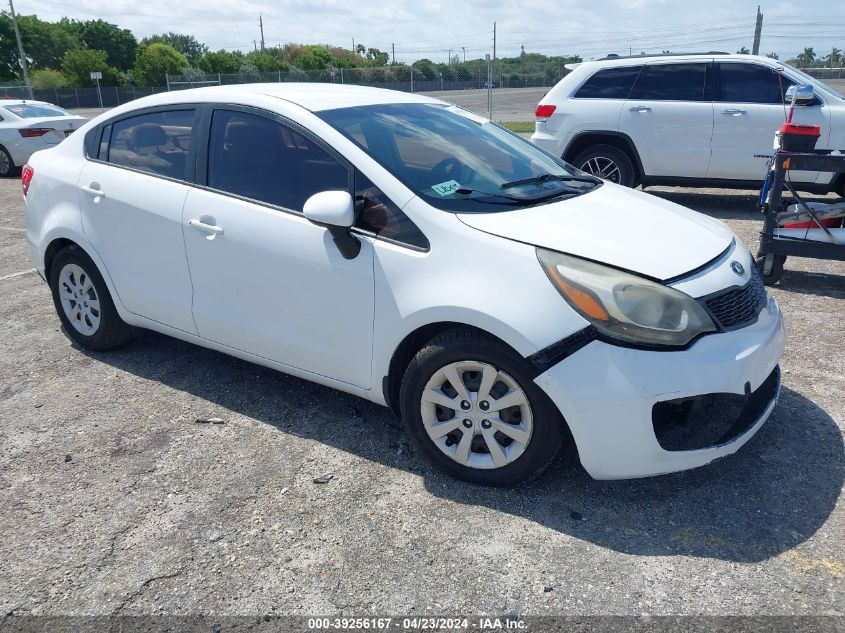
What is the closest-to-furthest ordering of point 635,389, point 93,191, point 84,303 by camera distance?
point 635,389, point 93,191, point 84,303

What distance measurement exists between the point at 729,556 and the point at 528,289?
1.26 metres

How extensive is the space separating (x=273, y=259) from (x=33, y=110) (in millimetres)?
13510

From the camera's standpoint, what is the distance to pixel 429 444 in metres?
3.18

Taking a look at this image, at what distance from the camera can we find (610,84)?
29.4ft

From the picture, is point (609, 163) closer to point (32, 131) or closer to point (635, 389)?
point (635, 389)

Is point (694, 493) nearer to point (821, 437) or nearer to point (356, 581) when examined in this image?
point (821, 437)

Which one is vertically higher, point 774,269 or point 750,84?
point 750,84

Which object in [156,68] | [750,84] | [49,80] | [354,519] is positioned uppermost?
[156,68]

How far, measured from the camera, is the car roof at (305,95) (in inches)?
147

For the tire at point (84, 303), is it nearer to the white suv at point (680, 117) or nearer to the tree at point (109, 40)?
the white suv at point (680, 117)

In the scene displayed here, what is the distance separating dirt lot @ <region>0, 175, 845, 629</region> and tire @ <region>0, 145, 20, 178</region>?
37.8 feet

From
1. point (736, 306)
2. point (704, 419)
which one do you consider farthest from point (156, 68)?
point (704, 419)

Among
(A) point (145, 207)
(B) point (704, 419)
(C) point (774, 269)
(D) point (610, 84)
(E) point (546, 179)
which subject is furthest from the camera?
(D) point (610, 84)

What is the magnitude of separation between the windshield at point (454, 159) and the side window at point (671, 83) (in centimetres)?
524
